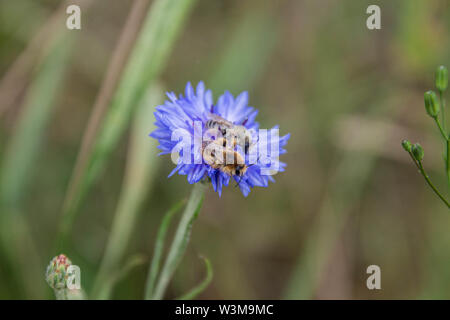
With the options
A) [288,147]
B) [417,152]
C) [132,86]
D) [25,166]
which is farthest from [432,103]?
[25,166]

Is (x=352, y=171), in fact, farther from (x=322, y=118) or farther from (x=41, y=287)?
(x=41, y=287)

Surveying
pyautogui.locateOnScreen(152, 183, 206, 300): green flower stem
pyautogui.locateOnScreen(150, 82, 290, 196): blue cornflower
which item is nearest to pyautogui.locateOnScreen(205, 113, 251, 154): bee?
pyautogui.locateOnScreen(150, 82, 290, 196): blue cornflower

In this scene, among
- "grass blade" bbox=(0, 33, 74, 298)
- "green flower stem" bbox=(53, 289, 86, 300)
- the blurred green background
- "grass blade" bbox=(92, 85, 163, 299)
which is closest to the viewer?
"green flower stem" bbox=(53, 289, 86, 300)

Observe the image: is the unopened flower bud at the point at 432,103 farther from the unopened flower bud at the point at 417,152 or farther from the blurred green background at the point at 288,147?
the blurred green background at the point at 288,147

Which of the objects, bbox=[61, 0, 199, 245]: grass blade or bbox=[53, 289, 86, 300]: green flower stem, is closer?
bbox=[53, 289, 86, 300]: green flower stem

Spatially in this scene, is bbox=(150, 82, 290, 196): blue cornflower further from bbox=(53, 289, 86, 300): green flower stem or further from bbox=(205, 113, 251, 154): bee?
bbox=(53, 289, 86, 300): green flower stem

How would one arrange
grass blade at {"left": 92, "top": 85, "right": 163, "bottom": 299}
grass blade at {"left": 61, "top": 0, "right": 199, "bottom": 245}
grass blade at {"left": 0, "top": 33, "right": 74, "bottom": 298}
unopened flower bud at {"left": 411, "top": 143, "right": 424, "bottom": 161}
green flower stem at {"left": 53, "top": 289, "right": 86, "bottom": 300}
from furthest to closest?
grass blade at {"left": 0, "top": 33, "right": 74, "bottom": 298}, grass blade at {"left": 92, "top": 85, "right": 163, "bottom": 299}, grass blade at {"left": 61, "top": 0, "right": 199, "bottom": 245}, green flower stem at {"left": 53, "top": 289, "right": 86, "bottom": 300}, unopened flower bud at {"left": 411, "top": 143, "right": 424, "bottom": 161}
